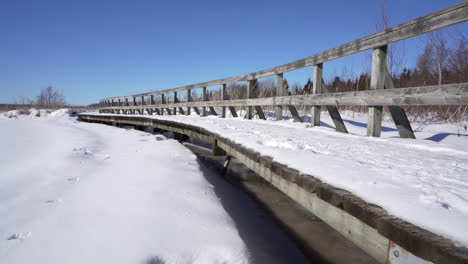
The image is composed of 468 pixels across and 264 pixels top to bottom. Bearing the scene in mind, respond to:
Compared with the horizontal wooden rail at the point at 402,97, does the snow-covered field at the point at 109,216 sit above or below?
below

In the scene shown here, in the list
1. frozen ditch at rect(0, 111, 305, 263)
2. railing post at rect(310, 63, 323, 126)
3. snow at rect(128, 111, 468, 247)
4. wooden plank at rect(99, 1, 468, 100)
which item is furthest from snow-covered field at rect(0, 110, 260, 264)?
wooden plank at rect(99, 1, 468, 100)

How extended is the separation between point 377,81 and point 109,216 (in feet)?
9.58

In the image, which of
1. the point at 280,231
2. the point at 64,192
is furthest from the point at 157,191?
the point at 280,231

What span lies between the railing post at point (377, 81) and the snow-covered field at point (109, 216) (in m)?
2.06

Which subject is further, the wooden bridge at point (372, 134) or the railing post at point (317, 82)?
the railing post at point (317, 82)

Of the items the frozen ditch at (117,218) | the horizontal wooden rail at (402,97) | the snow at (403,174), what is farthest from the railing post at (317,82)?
the frozen ditch at (117,218)

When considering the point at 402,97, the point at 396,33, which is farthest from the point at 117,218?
the point at 396,33

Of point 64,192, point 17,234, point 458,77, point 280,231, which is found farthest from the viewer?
point 458,77

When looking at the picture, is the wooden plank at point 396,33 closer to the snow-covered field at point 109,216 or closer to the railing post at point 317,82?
the railing post at point 317,82

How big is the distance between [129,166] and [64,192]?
0.82m

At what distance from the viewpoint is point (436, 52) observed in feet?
23.3

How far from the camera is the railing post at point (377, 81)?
2.76 metres

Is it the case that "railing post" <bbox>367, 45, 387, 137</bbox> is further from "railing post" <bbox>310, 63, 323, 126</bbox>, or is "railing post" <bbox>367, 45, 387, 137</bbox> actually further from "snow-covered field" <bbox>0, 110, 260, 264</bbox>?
"snow-covered field" <bbox>0, 110, 260, 264</bbox>

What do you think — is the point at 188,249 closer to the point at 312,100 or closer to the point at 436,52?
the point at 312,100
